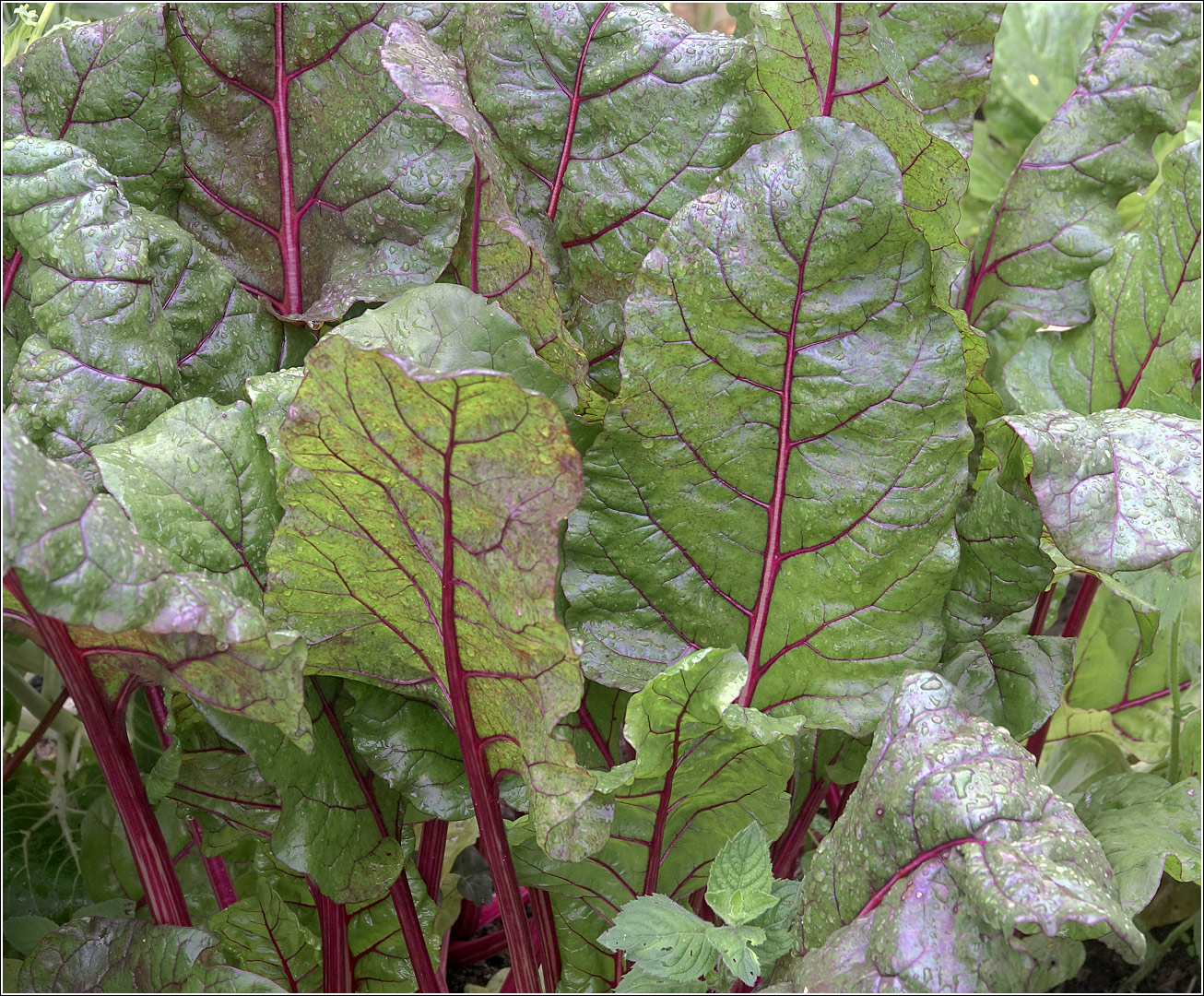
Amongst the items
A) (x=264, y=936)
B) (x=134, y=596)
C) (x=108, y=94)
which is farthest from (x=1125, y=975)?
(x=108, y=94)

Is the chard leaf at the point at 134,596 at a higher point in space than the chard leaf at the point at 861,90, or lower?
lower

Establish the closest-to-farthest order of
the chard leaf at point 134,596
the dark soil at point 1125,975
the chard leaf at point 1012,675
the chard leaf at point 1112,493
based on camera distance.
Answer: the chard leaf at point 134,596, the chard leaf at point 1112,493, the chard leaf at point 1012,675, the dark soil at point 1125,975

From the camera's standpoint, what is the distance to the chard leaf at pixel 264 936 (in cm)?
88

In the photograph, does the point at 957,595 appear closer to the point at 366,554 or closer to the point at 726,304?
the point at 726,304

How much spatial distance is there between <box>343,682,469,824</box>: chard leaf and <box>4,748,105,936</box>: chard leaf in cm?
43

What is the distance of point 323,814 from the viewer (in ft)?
2.69

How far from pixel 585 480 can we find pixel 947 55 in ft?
1.63

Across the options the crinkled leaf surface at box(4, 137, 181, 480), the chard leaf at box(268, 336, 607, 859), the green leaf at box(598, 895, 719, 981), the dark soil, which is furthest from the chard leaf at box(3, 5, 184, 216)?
the dark soil

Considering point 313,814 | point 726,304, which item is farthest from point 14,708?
point 726,304

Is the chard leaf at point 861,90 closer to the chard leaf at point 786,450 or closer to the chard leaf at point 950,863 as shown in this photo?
the chard leaf at point 786,450

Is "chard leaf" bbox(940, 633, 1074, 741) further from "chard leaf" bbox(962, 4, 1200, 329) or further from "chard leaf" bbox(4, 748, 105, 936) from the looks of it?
"chard leaf" bbox(4, 748, 105, 936)

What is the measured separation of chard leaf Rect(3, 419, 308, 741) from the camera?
1.83 ft

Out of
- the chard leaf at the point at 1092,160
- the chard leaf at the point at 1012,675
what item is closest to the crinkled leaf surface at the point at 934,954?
the chard leaf at the point at 1012,675

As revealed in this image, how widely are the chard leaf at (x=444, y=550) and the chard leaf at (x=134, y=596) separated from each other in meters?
0.08
